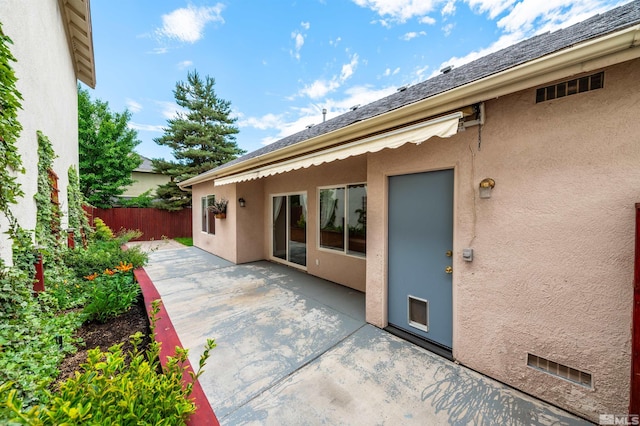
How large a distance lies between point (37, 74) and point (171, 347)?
690cm

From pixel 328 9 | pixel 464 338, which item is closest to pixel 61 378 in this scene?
pixel 464 338

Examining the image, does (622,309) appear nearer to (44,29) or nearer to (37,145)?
(37,145)

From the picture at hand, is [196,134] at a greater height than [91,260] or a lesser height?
greater

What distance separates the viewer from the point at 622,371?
125 inches

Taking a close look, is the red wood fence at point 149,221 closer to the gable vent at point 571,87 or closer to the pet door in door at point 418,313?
the pet door in door at point 418,313

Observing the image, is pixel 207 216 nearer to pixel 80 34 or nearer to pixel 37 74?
pixel 80 34

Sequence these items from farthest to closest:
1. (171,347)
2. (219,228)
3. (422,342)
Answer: (219,228)
(422,342)
(171,347)

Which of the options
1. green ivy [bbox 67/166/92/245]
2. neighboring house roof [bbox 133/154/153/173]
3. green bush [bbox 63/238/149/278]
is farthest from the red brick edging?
neighboring house roof [bbox 133/154/153/173]

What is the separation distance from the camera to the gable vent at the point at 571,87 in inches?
131

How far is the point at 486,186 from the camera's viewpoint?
165 inches

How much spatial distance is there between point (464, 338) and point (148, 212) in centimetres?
2733

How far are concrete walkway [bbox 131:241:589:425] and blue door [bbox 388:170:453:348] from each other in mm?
599

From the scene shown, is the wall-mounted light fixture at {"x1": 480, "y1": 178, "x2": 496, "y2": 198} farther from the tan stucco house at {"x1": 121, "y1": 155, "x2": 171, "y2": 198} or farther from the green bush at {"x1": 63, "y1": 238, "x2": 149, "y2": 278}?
the tan stucco house at {"x1": 121, "y1": 155, "x2": 171, "y2": 198}

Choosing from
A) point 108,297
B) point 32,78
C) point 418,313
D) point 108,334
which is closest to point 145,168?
point 32,78
